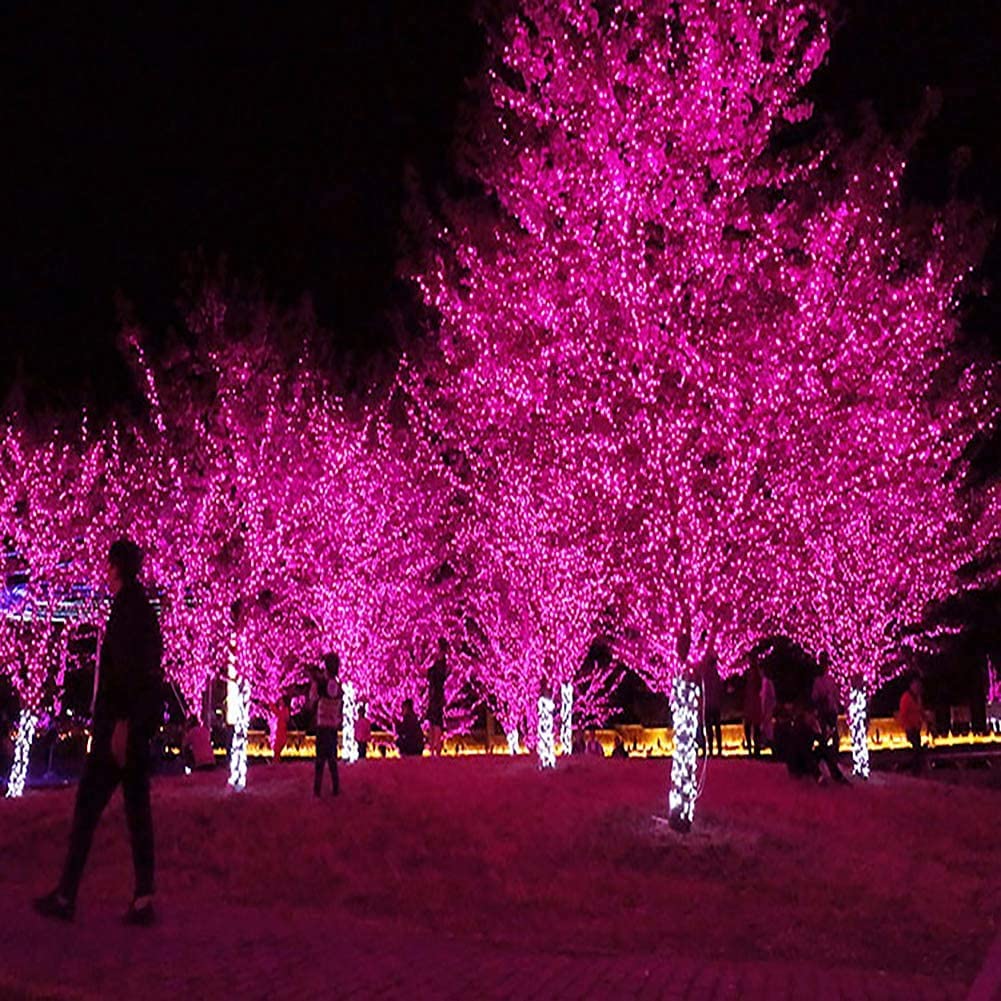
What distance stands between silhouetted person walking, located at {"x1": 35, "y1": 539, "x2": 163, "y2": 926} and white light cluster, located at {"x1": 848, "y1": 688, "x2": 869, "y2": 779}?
13.7 m

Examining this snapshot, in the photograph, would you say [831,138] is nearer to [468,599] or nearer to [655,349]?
[655,349]

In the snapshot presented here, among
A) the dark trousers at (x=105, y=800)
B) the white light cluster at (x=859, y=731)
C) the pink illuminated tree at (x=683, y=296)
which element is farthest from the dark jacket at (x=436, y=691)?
the dark trousers at (x=105, y=800)

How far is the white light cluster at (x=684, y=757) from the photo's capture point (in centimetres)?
1245

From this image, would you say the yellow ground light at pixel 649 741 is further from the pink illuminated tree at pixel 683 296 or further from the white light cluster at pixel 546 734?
the pink illuminated tree at pixel 683 296

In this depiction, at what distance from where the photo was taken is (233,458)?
737 inches

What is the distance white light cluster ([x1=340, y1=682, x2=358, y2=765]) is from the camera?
21969 millimetres

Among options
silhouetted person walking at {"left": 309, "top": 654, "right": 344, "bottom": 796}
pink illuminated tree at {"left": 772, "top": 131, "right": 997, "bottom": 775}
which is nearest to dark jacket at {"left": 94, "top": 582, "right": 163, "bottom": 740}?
silhouetted person walking at {"left": 309, "top": 654, "right": 344, "bottom": 796}

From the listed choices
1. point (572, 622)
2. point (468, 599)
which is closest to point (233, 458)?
point (572, 622)

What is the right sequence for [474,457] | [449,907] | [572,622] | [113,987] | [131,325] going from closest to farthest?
1. [113,987]
2. [449,907]
3. [474,457]
4. [572,622]
5. [131,325]

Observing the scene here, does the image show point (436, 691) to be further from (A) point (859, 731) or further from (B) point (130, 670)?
(B) point (130, 670)

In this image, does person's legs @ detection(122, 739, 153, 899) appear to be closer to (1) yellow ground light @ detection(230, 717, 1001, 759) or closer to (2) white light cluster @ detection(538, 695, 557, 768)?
(2) white light cluster @ detection(538, 695, 557, 768)

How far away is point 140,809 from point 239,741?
9778mm

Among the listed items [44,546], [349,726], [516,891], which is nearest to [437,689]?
[349,726]

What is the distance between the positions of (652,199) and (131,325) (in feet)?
33.8
